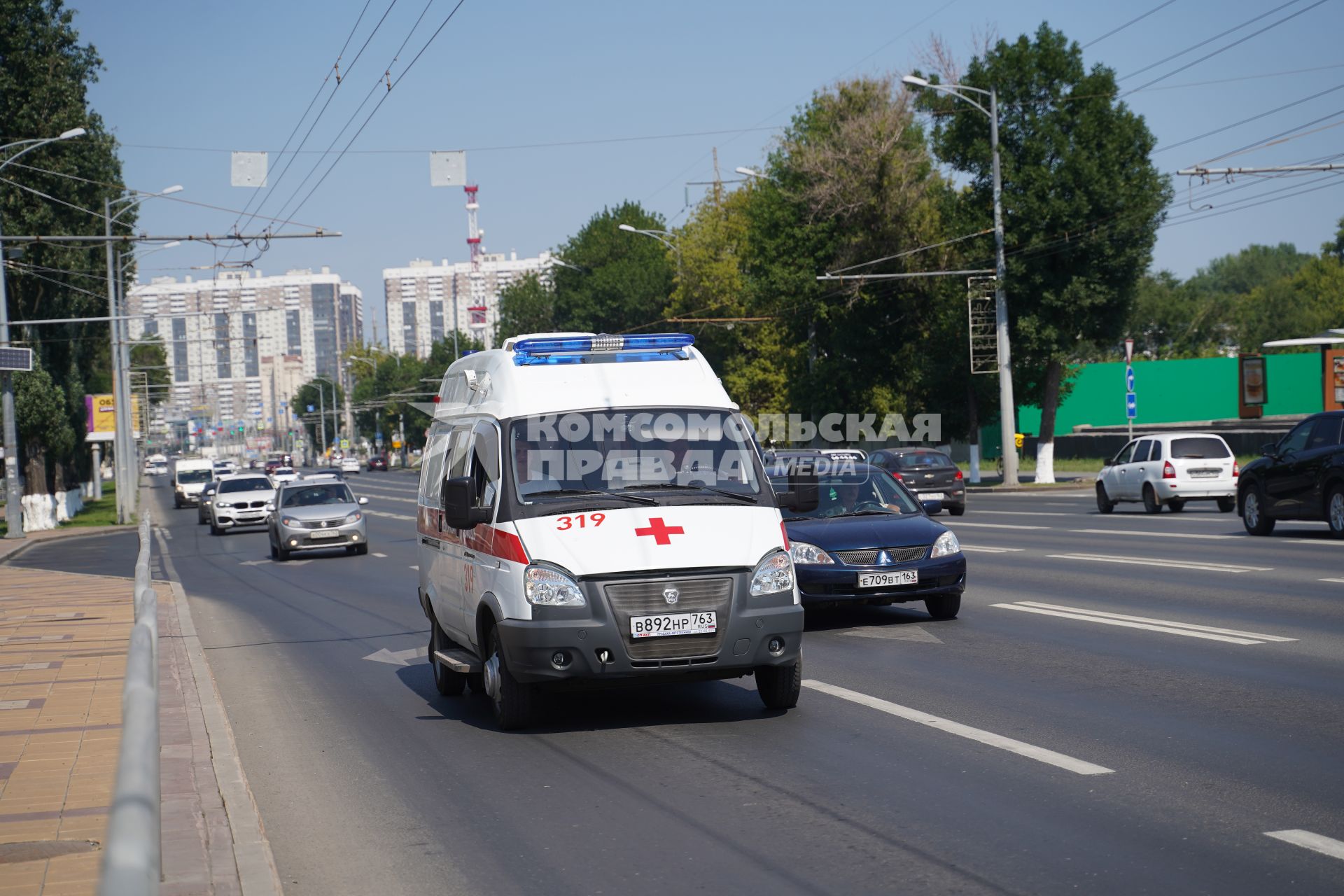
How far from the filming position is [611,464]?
9086 mm

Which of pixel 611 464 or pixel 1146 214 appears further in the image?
pixel 1146 214

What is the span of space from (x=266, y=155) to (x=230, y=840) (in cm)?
2561

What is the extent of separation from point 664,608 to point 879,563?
5176 millimetres

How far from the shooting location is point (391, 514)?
47250 mm

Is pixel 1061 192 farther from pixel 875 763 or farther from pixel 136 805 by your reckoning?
pixel 136 805

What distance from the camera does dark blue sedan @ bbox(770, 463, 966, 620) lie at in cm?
1308

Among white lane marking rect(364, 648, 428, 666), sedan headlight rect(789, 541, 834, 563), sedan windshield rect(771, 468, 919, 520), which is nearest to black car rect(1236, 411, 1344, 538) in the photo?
sedan windshield rect(771, 468, 919, 520)

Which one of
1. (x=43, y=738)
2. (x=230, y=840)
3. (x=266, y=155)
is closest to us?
(x=230, y=840)

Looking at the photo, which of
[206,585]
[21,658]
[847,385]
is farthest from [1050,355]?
[21,658]

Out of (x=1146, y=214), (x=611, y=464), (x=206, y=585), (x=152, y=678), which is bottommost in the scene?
(x=206, y=585)

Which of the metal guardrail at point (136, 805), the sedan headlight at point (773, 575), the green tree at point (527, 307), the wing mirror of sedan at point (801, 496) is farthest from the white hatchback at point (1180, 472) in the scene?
the green tree at point (527, 307)

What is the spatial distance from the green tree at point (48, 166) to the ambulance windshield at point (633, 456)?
4151cm

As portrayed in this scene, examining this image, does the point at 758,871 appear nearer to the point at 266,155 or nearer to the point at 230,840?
the point at 230,840

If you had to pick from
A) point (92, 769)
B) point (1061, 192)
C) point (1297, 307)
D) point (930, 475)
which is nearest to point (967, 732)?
point (92, 769)
